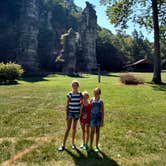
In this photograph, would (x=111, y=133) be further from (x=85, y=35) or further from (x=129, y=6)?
(x=85, y=35)

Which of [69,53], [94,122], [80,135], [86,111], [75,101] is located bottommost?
[80,135]

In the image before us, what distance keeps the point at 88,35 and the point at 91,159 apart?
68110 millimetres

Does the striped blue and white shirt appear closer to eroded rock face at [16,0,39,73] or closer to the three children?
the three children

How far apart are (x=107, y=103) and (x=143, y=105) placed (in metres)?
1.77

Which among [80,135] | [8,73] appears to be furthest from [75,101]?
[8,73]

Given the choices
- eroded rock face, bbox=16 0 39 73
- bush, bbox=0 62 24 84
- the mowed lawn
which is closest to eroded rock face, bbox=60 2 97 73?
eroded rock face, bbox=16 0 39 73

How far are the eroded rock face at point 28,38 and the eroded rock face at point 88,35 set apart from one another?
16236mm

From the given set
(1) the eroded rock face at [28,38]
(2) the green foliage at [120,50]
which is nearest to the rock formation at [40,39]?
(1) the eroded rock face at [28,38]

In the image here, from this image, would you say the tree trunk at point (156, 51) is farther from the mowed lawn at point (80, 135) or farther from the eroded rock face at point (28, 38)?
the eroded rock face at point (28, 38)

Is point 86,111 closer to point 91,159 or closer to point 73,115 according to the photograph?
point 73,115

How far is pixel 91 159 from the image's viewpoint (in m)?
8.66

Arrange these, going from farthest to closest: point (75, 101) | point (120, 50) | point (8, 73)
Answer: point (120, 50), point (8, 73), point (75, 101)

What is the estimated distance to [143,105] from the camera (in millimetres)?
17500

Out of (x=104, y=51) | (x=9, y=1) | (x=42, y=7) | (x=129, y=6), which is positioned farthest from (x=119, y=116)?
(x=42, y=7)
